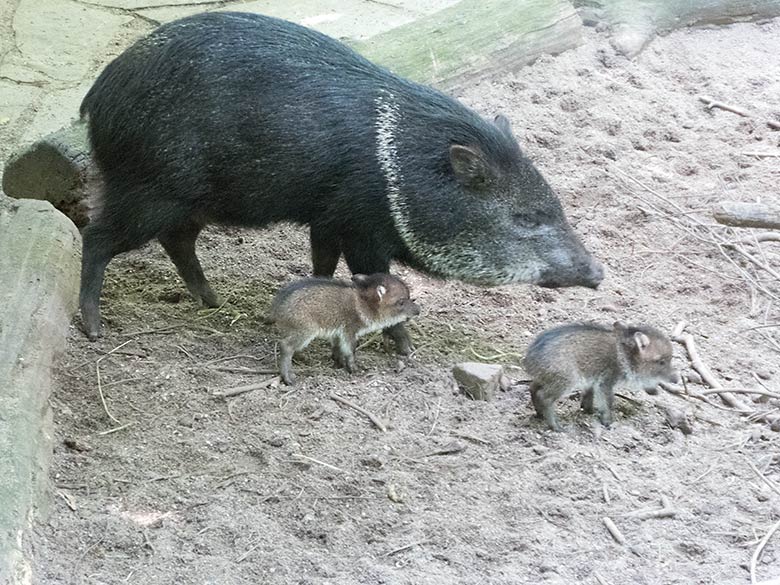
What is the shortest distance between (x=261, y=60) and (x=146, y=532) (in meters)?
2.33

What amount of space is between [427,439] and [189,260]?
72.9 inches

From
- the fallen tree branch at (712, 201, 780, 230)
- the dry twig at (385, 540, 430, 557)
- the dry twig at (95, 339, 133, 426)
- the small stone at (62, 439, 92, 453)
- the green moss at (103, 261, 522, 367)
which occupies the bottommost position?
the green moss at (103, 261, 522, 367)

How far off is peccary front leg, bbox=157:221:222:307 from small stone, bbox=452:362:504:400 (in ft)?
5.01

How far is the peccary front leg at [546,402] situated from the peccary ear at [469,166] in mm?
1057

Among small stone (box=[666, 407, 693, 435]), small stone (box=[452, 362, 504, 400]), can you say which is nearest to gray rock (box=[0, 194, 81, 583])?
small stone (box=[452, 362, 504, 400])

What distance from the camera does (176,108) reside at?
4.87m

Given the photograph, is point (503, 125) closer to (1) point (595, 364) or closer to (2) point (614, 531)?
(1) point (595, 364)

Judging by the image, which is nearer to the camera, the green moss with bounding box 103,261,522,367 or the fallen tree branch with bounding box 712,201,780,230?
the fallen tree branch with bounding box 712,201,780,230

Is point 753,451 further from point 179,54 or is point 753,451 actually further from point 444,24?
point 444,24

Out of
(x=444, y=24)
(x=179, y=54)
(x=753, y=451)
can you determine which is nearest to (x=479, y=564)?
(x=753, y=451)

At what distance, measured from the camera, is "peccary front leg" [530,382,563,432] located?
4344mm

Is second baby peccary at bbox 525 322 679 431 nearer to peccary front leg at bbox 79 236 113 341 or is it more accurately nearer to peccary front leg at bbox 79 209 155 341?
peccary front leg at bbox 79 209 155 341

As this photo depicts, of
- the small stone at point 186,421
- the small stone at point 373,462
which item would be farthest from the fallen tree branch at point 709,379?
the small stone at point 186,421

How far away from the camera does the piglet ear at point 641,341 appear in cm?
440
